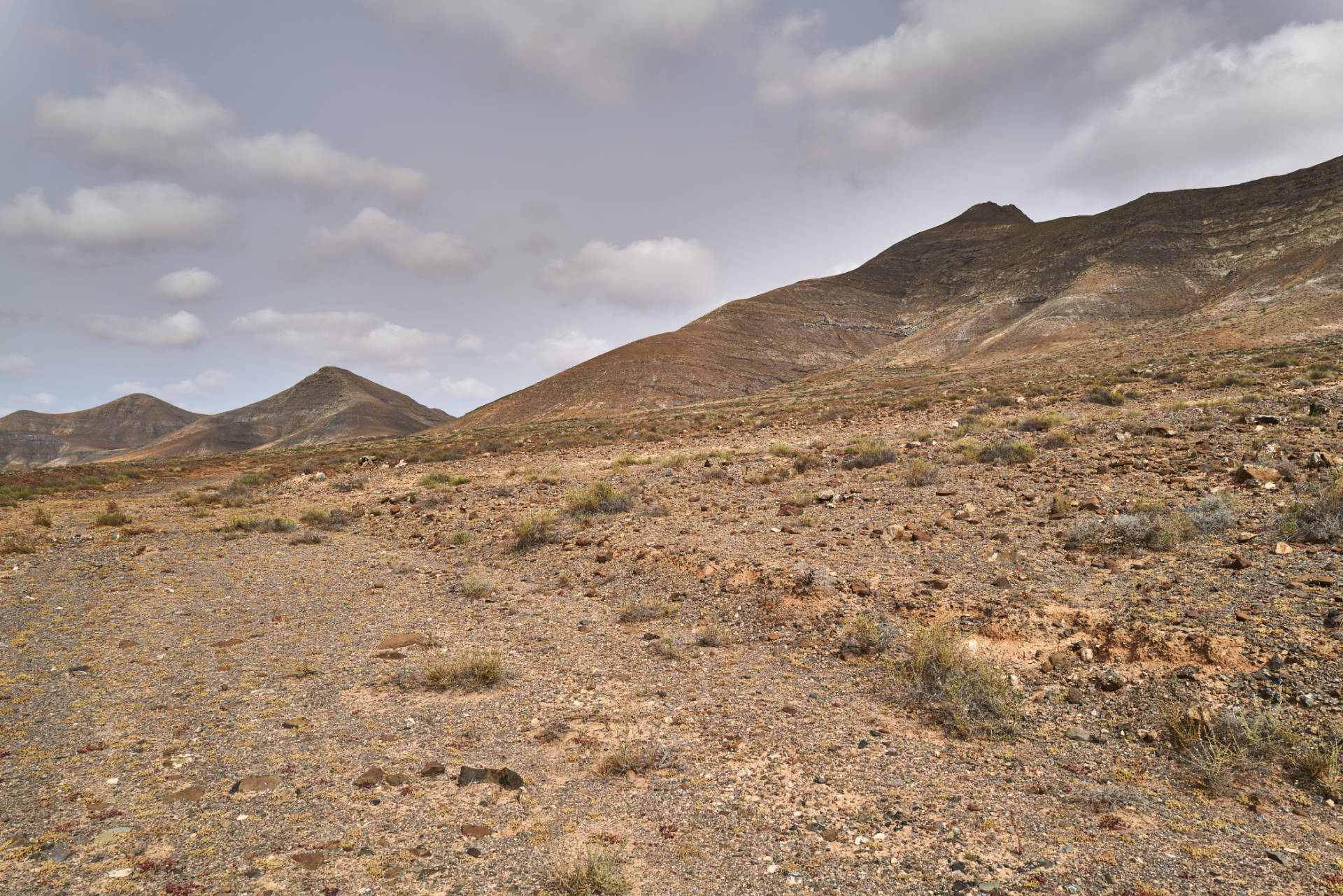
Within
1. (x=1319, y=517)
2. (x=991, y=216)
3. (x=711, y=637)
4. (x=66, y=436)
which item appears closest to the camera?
(x=1319, y=517)

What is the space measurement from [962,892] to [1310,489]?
7.80 metres

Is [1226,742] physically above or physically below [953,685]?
below

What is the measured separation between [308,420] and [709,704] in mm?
179783

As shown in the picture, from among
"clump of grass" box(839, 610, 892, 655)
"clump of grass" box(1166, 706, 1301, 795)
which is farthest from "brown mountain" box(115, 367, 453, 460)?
"clump of grass" box(1166, 706, 1301, 795)

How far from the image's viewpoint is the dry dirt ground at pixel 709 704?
3.33 meters

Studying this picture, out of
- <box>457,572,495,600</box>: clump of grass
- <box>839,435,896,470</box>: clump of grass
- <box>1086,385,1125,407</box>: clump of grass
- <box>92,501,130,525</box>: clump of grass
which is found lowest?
<box>457,572,495,600</box>: clump of grass

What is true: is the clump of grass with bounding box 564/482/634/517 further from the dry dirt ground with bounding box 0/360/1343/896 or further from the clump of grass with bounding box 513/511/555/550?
the dry dirt ground with bounding box 0/360/1343/896

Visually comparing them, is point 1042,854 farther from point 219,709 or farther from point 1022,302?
point 1022,302

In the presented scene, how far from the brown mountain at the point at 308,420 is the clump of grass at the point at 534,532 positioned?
428 ft

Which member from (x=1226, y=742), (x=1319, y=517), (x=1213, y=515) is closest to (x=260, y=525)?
(x=1226, y=742)

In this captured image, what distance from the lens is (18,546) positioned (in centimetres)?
1009

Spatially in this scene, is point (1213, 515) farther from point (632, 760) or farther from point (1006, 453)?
point (632, 760)

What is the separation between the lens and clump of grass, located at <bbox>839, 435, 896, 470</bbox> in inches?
516

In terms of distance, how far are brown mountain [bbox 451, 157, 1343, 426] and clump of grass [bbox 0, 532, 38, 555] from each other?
49.4 metres
